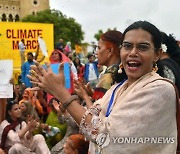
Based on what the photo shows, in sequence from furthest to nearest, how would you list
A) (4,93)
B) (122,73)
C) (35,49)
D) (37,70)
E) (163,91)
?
(35,49) → (4,93) → (122,73) → (37,70) → (163,91)

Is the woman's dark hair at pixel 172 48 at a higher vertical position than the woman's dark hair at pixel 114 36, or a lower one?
lower

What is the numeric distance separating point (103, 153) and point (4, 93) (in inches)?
104

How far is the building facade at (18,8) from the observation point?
67188 mm

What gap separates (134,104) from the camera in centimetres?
231

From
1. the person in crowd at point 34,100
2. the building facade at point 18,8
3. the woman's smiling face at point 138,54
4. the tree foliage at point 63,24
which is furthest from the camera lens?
the building facade at point 18,8

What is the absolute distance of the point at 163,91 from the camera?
2293mm

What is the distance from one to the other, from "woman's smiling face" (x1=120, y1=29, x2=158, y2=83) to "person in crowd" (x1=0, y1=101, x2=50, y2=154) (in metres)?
3.03

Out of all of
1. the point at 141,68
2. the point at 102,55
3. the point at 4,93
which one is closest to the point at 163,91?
the point at 141,68

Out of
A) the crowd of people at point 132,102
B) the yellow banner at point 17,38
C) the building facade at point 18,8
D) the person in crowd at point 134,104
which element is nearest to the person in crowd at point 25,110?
the crowd of people at point 132,102

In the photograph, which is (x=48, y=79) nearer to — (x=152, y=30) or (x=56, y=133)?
(x=152, y=30)

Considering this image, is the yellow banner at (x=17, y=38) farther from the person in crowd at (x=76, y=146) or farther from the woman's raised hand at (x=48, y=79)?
the woman's raised hand at (x=48, y=79)

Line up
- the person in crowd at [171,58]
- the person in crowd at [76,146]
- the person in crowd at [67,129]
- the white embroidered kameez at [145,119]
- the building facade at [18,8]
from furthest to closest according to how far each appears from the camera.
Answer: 1. the building facade at [18,8]
2. the person in crowd at [67,129]
3. the person in crowd at [76,146]
4. the person in crowd at [171,58]
5. the white embroidered kameez at [145,119]

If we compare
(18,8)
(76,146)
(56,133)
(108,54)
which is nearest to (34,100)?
(56,133)

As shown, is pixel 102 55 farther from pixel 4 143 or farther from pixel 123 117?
pixel 4 143
